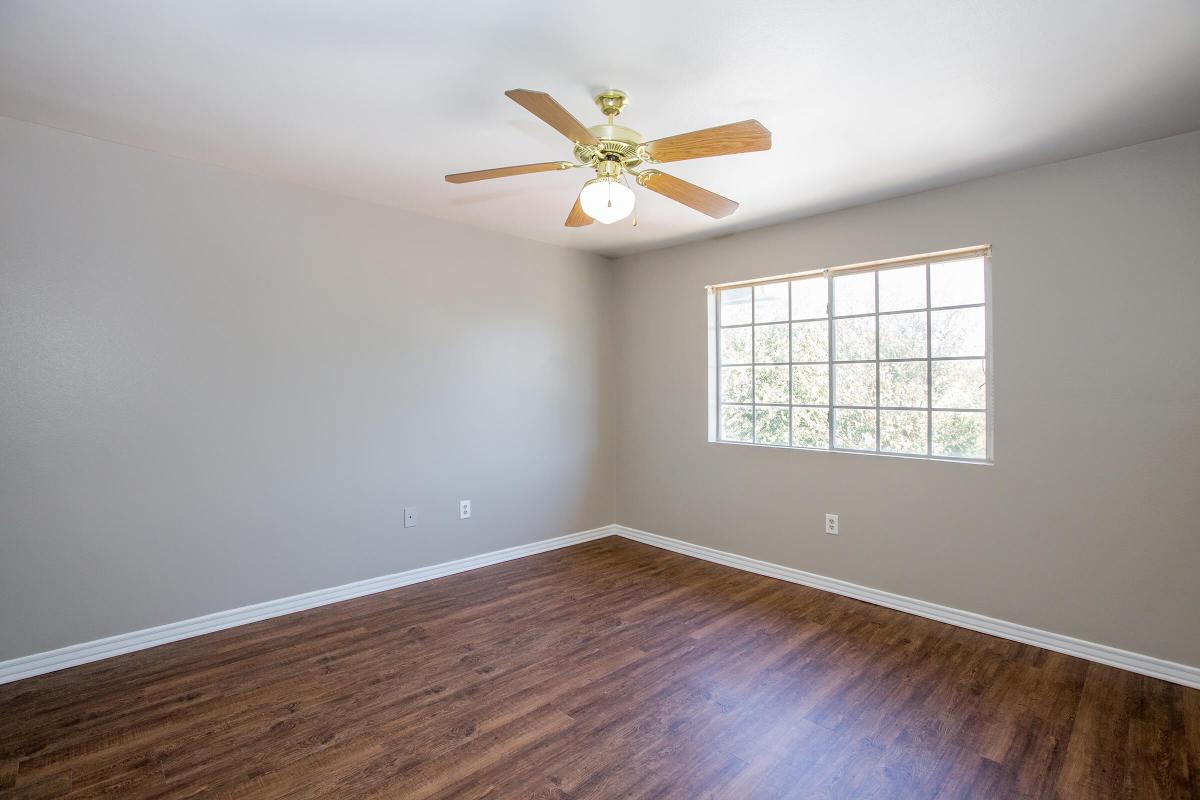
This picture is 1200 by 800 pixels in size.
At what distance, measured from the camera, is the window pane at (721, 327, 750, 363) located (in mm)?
4062

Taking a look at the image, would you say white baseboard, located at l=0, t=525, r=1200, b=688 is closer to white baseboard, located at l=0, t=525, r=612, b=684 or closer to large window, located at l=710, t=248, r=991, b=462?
white baseboard, located at l=0, t=525, r=612, b=684

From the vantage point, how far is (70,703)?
86.4 inches

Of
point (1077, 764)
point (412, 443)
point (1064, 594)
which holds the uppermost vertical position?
point (412, 443)

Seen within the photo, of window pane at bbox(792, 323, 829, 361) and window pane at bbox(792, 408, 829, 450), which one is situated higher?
window pane at bbox(792, 323, 829, 361)

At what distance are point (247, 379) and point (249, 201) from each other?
3.11 ft

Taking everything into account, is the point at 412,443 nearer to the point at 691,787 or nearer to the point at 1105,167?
the point at 691,787

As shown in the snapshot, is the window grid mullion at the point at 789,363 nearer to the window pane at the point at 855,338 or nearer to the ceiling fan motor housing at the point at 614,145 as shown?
the window pane at the point at 855,338

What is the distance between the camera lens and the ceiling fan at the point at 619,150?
70.3 inches

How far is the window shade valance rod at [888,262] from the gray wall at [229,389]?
1.73 meters

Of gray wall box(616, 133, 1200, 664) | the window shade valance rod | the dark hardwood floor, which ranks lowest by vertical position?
the dark hardwood floor

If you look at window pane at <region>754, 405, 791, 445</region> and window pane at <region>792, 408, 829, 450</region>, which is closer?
window pane at <region>792, 408, 829, 450</region>

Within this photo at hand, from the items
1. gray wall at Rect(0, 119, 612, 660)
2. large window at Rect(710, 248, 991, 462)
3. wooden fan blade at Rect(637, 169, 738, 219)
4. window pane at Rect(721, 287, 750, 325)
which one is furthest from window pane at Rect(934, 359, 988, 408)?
gray wall at Rect(0, 119, 612, 660)

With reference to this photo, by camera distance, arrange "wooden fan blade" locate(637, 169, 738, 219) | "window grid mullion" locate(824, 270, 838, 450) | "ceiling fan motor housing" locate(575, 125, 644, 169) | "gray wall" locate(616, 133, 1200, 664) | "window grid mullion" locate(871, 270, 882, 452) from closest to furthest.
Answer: "ceiling fan motor housing" locate(575, 125, 644, 169) → "wooden fan blade" locate(637, 169, 738, 219) → "gray wall" locate(616, 133, 1200, 664) → "window grid mullion" locate(871, 270, 882, 452) → "window grid mullion" locate(824, 270, 838, 450)

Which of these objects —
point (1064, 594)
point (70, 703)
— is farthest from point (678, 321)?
point (70, 703)
